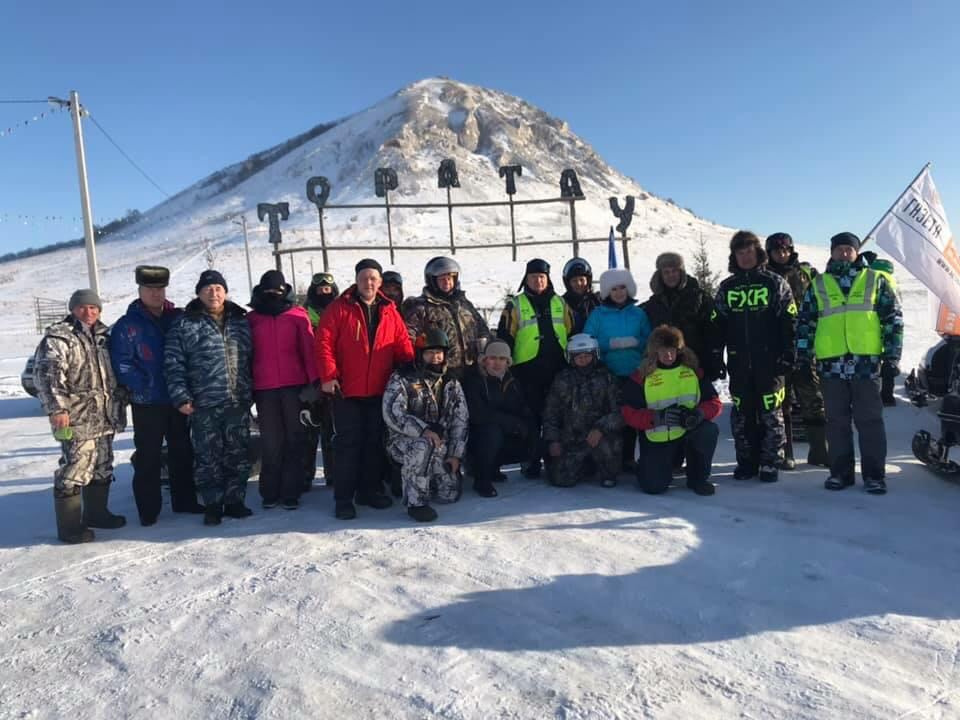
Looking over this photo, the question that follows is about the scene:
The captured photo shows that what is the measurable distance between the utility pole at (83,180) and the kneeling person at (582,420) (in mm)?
8882

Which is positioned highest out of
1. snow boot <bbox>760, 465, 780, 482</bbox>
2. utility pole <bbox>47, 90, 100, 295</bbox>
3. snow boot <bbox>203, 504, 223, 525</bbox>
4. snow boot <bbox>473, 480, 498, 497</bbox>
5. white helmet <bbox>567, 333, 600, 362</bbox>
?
utility pole <bbox>47, 90, 100, 295</bbox>

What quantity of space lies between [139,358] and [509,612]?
302 cm

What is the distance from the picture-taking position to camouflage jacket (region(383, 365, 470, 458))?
455 centimetres

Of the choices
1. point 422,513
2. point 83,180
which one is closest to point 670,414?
point 422,513

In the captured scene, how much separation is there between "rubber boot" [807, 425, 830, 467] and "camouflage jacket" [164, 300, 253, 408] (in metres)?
4.47

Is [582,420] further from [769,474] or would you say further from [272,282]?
[272,282]

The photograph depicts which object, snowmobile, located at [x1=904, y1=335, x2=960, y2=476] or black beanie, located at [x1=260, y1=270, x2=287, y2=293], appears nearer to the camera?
snowmobile, located at [x1=904, y1=335, x2=960, y2=476]

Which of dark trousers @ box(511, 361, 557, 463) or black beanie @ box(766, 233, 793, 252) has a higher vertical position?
black beanie @ box(766, 233, 793, 252)

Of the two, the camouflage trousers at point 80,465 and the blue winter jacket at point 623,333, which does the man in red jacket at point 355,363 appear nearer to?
the camouflage trousers at point 80,465

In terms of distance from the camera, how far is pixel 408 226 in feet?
160

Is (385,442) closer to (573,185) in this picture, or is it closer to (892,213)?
(892,213)

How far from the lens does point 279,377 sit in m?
4.67

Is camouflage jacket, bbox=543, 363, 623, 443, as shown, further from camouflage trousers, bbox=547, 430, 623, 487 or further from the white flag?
the white flag

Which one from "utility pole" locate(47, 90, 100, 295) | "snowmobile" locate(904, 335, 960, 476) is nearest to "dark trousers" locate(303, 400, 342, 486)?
"snowmobile" locate(904, 335, 960, 476)
